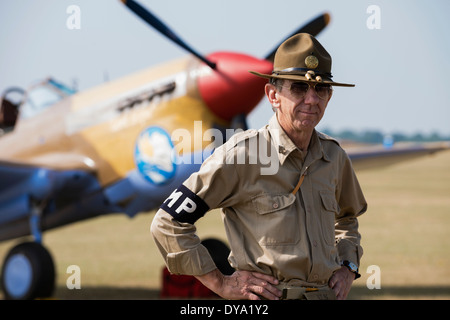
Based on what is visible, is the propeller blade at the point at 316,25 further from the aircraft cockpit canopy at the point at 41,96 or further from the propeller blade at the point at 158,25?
the aircraft cockpit canopy at the point at 41,96

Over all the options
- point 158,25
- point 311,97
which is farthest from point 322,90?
point 158,25

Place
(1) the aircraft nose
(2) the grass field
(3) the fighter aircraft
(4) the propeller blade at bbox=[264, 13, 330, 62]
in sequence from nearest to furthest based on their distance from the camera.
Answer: (1) the aircraft nose < (3) the fighter aircraft < (4) the propeller blade at bbox=[264, 13, 330, 62] < (2) the grass field

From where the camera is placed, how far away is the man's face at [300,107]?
2113 millimetres

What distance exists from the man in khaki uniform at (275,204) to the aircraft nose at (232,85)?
4008 mm

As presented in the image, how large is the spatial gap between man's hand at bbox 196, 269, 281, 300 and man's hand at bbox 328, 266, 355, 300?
26 centimetres

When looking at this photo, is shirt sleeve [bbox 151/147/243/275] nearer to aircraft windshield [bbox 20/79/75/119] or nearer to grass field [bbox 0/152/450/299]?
grass field [bbox 0/152/450/299]

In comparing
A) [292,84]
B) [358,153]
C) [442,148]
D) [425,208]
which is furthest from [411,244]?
[292,84]

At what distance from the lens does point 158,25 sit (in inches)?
250

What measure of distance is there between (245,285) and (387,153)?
7666mm

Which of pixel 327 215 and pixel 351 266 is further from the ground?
pixel 327 215

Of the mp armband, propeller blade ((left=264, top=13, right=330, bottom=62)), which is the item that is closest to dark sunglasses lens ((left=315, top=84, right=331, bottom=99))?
the mp armband

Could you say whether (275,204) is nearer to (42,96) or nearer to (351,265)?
(351,265)

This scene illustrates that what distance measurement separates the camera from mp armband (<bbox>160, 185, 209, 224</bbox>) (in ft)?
6.76
